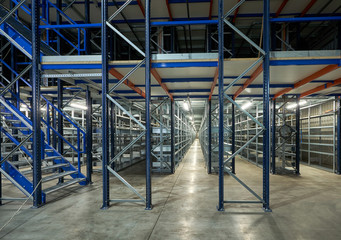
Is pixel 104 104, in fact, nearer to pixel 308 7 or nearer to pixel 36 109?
pixel 36 109

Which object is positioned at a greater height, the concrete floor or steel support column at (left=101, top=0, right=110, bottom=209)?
steel support column at (left=101, top=0, right=110, bottom=209)

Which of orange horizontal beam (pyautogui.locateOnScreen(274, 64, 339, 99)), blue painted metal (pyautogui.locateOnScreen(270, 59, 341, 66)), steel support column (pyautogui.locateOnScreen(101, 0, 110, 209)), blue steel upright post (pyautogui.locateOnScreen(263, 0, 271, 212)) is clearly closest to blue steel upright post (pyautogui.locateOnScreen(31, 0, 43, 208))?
steel support column (pyautogui.locateOnScreen(101, 0, 110, 209))

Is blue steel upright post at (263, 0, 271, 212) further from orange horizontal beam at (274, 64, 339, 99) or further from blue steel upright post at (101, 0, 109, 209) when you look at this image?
blue steel upright post at (101, 0, 109, 209)

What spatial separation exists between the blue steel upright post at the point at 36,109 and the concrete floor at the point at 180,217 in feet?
1.45

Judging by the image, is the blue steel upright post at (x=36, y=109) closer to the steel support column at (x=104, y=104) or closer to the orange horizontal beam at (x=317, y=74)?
the steel support column at (x=104, y=104)

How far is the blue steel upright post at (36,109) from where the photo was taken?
452 centimetres

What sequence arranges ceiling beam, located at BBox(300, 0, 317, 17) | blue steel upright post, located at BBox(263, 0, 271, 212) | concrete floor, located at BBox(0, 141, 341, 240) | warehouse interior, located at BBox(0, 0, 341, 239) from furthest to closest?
ceiling beam, located at BBox(300, 0, 317, 17) → blue steel upright post, located at BBox(263, 0, 271, 212) → warehouse interior, located at BBox(0, 0, 341, 239) → concrete floor, located at BBox(0, 141, 341, 240)

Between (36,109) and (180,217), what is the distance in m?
3.97

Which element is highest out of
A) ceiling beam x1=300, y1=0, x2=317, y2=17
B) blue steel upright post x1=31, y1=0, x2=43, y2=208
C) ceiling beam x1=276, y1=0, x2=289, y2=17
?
ceiling beam x1=276, y1=0, x2=289, y2=17

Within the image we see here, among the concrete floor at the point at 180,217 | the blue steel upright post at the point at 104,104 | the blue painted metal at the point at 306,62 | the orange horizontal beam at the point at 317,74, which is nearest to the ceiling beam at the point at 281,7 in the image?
the orange horizontal beam at the point at 317,74

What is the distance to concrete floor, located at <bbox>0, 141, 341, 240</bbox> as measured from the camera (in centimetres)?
339

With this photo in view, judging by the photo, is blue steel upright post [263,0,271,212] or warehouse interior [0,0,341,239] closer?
warehouse interior [0,0,341,239]

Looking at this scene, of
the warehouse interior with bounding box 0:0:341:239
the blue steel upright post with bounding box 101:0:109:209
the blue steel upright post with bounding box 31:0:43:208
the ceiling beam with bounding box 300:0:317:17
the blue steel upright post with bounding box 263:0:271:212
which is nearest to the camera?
the warehouse interior with bounding box 0:0:341:239

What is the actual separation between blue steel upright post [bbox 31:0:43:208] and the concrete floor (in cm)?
44
